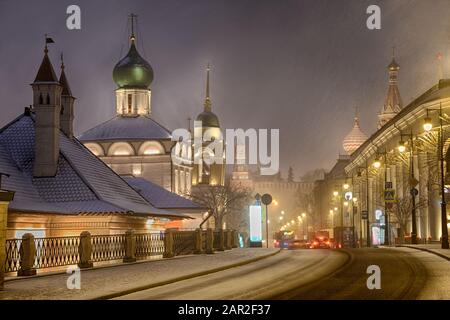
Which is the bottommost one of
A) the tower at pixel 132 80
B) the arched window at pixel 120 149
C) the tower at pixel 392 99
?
the arched window at pixel 120 149

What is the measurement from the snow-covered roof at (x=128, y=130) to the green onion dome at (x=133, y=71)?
6.26 metres

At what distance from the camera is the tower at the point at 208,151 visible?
566 feet

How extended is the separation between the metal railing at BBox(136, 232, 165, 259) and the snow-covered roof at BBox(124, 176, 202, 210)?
1540 inches

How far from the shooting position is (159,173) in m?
124

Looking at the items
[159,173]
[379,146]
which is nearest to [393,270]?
[379,146]

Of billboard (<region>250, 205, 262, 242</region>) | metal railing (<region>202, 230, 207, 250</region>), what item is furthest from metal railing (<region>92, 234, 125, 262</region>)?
billboard (<region>250, 205, 262, 242</region>)

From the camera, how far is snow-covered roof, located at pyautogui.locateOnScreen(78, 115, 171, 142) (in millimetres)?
125250

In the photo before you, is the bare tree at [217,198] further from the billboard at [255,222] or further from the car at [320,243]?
the billboard at [255,222]

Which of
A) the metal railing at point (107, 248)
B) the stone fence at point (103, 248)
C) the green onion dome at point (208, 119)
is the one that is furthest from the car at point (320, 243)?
the green onion dome at point (208, 119)

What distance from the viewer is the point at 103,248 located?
34969 millimetres

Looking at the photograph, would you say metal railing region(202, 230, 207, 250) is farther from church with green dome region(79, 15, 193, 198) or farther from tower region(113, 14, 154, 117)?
tower region(113, 14, 154, 117)
